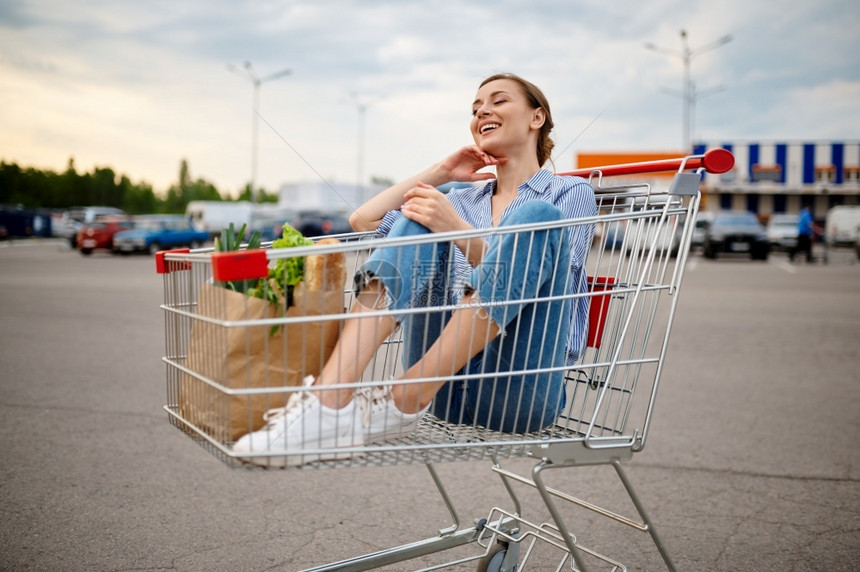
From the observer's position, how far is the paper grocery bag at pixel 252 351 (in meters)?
1.88

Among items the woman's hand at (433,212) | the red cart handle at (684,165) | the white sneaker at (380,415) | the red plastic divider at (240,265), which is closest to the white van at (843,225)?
the red cart handle at (684,165)

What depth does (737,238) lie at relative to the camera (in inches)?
941

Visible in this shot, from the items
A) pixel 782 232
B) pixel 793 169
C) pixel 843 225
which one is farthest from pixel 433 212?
pixel 793 169

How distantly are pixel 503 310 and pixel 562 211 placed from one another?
590 millimetres

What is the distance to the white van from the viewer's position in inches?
1192

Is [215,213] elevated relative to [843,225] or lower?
elevated

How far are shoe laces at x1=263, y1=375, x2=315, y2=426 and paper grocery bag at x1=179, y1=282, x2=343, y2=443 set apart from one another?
1 cm

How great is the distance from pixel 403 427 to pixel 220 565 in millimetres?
1256

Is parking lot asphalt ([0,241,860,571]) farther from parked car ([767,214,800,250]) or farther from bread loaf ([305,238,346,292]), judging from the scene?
parked car ([767,214,800,250])

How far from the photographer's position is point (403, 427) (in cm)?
208

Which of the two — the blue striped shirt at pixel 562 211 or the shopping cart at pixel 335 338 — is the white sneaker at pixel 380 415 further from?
the blue striped shirt at pixel 562 211

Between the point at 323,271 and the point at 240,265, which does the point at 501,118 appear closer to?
the point at 323,271

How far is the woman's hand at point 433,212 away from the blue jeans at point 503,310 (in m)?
0.04

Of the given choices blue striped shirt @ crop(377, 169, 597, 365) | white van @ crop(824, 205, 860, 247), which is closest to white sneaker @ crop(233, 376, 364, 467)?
blue striped shirt @ crop(377, 169, 597, 365)
